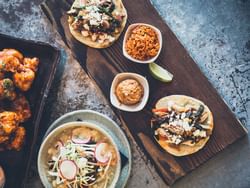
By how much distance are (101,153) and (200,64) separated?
58.3 inches

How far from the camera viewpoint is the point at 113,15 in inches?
177

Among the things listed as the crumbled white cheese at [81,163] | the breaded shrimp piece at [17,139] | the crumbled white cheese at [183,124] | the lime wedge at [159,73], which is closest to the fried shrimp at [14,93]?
the breaded shrimp piece at [17,139]

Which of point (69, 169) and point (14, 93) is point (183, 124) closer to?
point (69, 169)

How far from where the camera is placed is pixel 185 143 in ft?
14.4

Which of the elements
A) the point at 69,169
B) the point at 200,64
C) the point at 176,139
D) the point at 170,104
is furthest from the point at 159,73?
the point at 69,169

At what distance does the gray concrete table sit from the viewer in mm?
4688

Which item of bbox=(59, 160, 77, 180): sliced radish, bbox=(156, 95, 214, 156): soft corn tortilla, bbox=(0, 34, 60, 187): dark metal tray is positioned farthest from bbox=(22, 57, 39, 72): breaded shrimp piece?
bbox=(156, 95, 214, 156): soft corn tortilla

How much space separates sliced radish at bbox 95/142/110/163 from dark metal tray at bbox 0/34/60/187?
0.72 m

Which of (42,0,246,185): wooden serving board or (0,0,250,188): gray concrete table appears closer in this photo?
(42,0,246,185): wooden serving board

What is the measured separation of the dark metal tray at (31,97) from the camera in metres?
4.45

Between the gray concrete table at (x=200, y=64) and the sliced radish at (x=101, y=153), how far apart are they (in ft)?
1.96

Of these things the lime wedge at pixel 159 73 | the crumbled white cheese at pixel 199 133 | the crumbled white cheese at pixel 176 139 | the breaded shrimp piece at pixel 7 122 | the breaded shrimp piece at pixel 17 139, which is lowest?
the crumbled white cheese at pixel 199 133

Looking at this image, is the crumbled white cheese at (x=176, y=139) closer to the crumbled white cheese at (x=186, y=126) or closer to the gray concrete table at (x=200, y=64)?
the crumbled white cheese at (x=186, y=126)

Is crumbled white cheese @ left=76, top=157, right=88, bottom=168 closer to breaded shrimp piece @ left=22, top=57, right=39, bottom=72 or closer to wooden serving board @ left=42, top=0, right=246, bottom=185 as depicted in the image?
wooden serving board @ left=42, top=0, right=246, bottom=185
